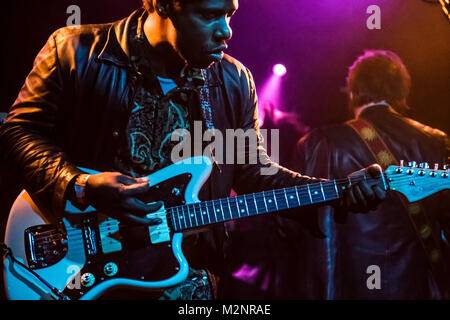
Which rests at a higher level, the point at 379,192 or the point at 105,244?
the point at 379,192

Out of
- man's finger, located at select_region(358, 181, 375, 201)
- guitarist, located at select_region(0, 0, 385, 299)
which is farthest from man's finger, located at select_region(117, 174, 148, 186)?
man's finger, located at select_region(358, 181, 375, 201)

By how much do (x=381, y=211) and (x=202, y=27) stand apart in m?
1.95

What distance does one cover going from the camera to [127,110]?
5.79ft

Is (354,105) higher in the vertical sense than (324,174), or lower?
higher

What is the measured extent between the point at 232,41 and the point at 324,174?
4.05 feet

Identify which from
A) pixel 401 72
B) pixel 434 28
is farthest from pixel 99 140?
pixel 434 28

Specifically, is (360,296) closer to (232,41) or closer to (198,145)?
(198,145)

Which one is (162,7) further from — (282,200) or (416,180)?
(416,180)

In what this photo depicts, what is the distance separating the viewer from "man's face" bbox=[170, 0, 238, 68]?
1.67m

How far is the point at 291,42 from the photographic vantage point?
9.51ft

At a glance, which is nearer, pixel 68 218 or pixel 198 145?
pixel 68 218

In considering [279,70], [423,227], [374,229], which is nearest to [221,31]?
[279,70]
